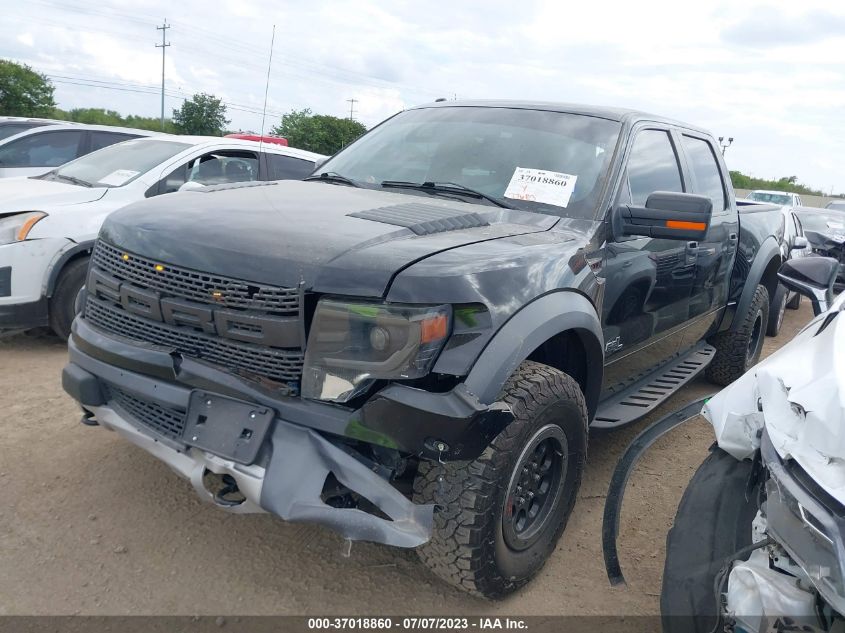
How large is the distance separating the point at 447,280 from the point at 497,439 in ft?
1.89

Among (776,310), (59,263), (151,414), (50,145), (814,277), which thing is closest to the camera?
(151,414)

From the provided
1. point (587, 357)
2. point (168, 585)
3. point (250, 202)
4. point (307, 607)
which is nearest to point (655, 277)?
point (587, 357)

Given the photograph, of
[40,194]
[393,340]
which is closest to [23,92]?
[40,194]

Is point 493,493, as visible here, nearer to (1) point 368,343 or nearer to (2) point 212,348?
(1) point 368,343

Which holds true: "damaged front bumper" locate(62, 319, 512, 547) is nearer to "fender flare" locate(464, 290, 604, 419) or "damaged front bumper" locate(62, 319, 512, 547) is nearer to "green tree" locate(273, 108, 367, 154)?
"fender flare" locate(464, 290, 604, 419)

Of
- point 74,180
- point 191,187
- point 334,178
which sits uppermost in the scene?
point 334,178

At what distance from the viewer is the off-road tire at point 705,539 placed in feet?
6.73

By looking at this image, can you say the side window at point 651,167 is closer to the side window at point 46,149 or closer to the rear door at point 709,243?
the rear door at point 709,243

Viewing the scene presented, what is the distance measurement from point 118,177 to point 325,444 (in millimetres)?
4273

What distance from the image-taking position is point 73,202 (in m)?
4.98

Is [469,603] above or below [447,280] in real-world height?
below

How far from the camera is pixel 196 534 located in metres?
2.93

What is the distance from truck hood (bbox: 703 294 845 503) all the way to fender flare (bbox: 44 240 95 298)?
406 cm

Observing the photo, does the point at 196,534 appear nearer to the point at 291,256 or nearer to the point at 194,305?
the point at 194,305
